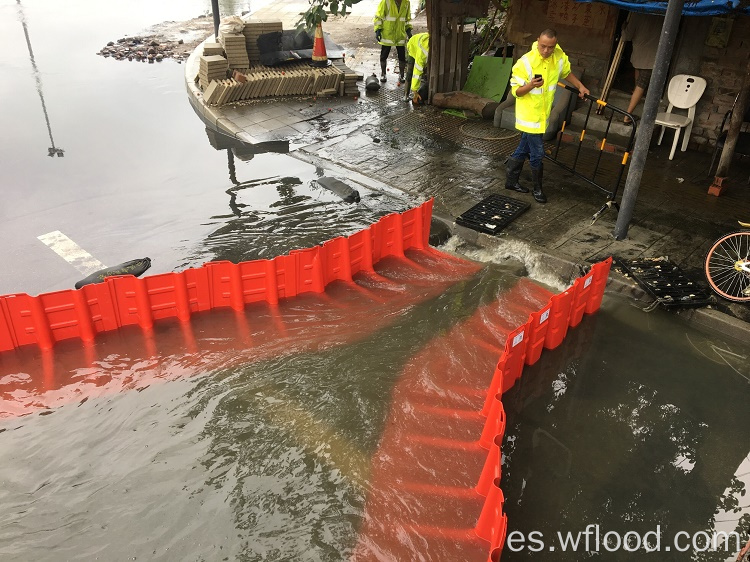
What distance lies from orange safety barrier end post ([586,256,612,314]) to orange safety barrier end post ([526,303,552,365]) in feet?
2.81

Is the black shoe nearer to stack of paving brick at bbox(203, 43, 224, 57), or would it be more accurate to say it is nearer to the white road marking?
the white road marking

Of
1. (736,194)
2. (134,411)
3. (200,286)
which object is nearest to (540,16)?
(736,194)

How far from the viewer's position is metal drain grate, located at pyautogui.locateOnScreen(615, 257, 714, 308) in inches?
248

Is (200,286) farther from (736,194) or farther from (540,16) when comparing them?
(540,16)

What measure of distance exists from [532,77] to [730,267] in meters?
3.31

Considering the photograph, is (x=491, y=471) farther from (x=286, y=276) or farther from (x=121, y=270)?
(x=121, y=270)

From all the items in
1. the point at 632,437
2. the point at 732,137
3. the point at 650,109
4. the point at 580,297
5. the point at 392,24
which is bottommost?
the point at 632,437

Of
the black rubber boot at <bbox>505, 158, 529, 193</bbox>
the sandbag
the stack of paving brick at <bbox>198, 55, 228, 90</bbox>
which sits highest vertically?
the stack of paving brick at <bbox>198, 55, 228, 90</bbox>

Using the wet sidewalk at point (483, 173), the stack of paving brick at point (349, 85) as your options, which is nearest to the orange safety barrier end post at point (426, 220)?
the wet sidewalk at point (483, 173)

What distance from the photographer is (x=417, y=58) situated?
11.5 m

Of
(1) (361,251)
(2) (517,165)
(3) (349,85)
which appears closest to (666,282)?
(2) (517,165)

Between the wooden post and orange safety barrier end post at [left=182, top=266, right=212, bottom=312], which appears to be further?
the wooden post

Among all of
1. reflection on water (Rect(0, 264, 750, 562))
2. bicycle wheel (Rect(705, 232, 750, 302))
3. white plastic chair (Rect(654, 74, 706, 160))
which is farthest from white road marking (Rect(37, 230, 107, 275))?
white plastic chair (Rect(654, 74, 706, 160))

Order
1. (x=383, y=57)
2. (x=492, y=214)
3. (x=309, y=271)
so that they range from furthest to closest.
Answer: (x=383, y=57) < (x=492, y=214) < (x=309, y=271)
